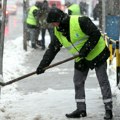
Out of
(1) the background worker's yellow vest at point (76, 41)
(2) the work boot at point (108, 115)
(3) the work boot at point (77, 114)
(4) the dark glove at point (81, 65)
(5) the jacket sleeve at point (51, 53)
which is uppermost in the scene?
(1) the background worker's yellow vest at point (76, 41)

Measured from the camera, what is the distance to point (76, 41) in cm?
725

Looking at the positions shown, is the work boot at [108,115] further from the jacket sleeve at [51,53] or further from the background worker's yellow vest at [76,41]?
the jacket sleeve at [51,53]

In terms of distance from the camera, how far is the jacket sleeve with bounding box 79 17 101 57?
7.06m

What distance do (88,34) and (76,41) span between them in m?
0.24

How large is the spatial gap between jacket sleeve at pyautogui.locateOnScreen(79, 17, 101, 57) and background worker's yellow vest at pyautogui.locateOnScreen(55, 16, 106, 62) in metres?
0.08

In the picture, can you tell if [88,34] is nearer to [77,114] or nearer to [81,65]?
[81,65]

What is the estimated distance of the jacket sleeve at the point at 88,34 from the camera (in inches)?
278

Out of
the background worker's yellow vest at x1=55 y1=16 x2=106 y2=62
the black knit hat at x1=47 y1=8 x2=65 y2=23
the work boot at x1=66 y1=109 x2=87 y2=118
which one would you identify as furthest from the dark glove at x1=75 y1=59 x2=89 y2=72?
the black knit hat at x1=47 y1=8 x2=65 y2=23

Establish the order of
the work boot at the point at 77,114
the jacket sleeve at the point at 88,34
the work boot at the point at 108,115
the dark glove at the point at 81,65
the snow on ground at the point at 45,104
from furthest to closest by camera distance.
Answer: the snow on ground at the point at 45,104
the work boot at the point at 77,114
the dark glove at the point at 81,65
the work boot at the point at 108,115
the jacket sleeve at the point at 88,34

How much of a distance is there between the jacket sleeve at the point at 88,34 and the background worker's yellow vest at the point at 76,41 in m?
0.08

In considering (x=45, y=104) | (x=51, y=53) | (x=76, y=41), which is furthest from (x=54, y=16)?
(x=45, y=104)

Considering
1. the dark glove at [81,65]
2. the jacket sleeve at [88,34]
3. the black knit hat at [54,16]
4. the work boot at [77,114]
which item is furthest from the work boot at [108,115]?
the black knit hat at [54,16]

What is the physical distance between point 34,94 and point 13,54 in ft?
24.3

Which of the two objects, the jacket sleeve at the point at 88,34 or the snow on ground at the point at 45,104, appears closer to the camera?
the jacket sleeve at the point at 88,34
